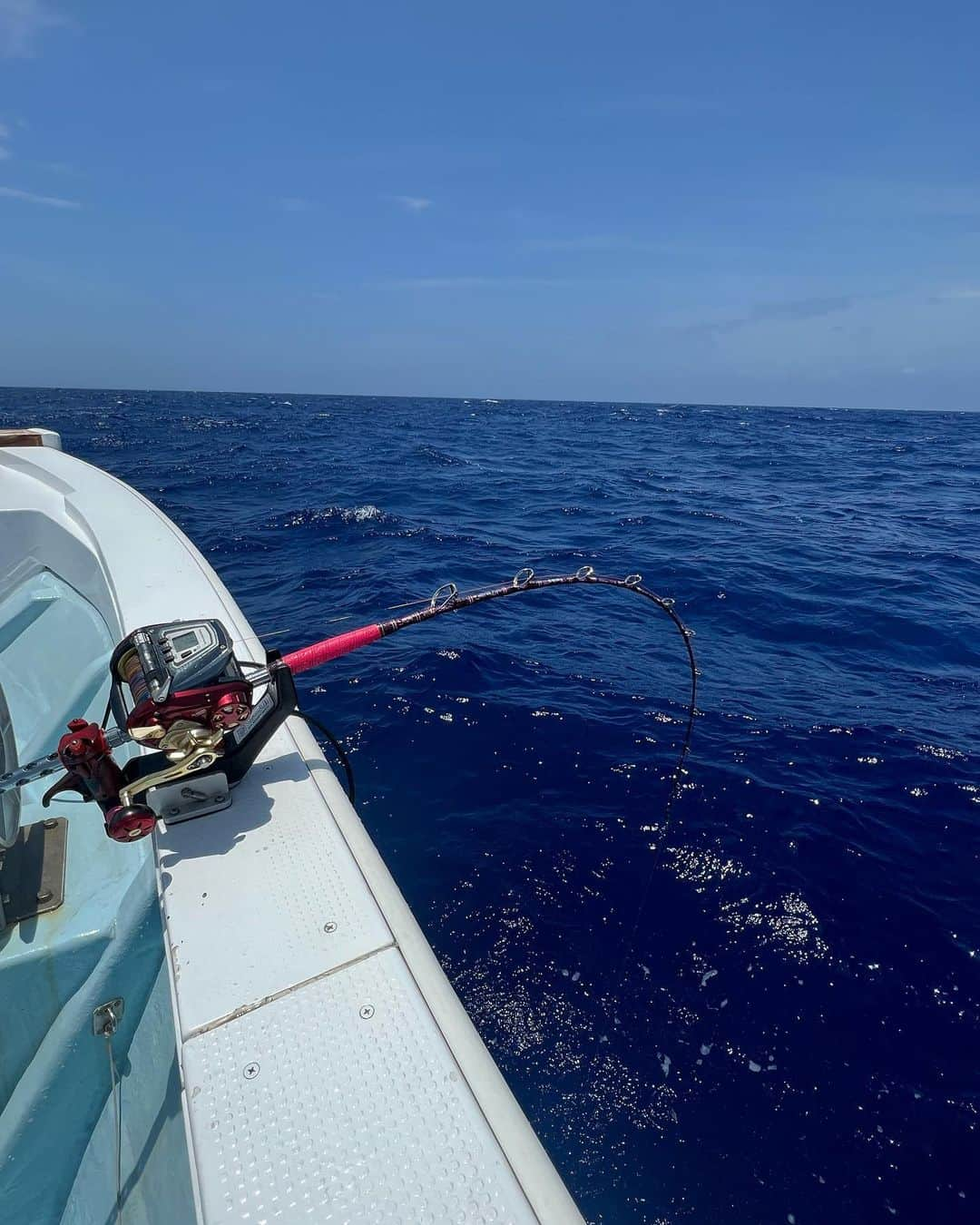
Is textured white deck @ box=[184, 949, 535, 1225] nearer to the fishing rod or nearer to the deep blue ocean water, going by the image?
the fishing rod

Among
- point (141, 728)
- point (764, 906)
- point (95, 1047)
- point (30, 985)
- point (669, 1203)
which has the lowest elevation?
point (669, 1203)

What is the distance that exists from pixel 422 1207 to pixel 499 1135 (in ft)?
0.57

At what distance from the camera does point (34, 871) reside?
2.29 metres

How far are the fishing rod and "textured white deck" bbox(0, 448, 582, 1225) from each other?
134 mm

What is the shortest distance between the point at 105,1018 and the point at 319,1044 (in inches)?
48.2

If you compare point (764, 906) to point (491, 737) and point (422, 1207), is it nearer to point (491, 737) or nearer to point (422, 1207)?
point (491, 737)

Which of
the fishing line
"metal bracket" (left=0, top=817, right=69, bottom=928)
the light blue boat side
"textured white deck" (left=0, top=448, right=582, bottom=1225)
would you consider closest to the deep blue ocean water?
the fishing line

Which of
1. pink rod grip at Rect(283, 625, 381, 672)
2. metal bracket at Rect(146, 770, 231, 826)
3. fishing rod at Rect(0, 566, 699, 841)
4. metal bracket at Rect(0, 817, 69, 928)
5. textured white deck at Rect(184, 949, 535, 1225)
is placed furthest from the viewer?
pink rod grip at Rect(283, 625, 381, 672)

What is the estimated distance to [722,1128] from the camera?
2.54 metres

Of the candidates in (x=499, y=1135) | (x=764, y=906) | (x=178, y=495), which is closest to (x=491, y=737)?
(x=764, y=906)

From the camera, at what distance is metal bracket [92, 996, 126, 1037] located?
2010 mm

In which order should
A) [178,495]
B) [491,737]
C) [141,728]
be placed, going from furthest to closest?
[178,495] < [491,737] < [141,728]

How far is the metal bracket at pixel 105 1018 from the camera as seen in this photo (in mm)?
2010

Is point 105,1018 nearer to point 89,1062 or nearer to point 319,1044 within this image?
point 89,1062
